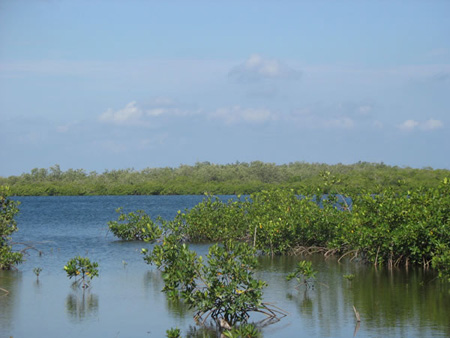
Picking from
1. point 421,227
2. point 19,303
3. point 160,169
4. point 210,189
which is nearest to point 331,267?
point 421,227

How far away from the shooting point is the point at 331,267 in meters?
15.2

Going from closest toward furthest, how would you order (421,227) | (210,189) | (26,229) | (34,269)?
(421,227) → (34,269) → (26,229) → (210,189)

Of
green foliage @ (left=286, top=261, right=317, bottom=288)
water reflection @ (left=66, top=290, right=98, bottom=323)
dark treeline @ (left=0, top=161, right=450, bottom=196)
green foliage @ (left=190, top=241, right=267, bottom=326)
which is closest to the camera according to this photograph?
green foliage @ (left=190, top=241, right=267, bottom=326)

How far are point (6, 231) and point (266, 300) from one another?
6977 millimetres

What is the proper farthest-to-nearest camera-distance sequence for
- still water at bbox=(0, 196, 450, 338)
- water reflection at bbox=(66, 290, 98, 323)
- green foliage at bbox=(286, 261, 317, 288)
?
1. green foliage at bbox=(286, 261, 317, 288)
2. water reflection at bbox=(66, 290, 98, 323)
3. still water at bbox=(0, 196, 450, 338)

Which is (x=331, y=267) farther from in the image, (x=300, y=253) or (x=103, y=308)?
(x=103, y=308)

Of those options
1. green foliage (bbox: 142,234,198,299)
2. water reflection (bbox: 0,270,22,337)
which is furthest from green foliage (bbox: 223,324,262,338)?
water reflection (bbox: 0,270,22,337)

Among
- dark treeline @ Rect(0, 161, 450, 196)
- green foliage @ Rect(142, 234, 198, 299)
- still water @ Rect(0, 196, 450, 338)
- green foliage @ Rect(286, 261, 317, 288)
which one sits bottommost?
still water @ Rect(0, 196, 450, 338)

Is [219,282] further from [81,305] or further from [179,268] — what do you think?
[81,305]

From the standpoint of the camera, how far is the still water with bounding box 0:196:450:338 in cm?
969

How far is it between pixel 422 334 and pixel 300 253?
817 centimetres

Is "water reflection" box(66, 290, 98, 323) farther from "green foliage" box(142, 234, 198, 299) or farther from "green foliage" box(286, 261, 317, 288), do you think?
"green foliage" box(286, 261, 317, 288)

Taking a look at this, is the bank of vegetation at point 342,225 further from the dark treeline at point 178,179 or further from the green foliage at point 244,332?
the dark treeline at point 178,179

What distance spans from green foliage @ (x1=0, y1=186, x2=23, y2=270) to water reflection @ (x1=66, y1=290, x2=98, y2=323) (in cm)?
297
